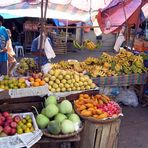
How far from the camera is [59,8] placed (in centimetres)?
793

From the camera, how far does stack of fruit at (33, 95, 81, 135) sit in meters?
3.70

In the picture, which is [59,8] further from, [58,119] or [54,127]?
[54,127]

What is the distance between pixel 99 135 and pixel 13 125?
1210mm

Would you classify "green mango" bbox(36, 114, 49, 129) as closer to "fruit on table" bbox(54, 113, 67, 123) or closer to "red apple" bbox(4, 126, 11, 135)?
"fruit on table" bbox(54, 113, 67, 123)

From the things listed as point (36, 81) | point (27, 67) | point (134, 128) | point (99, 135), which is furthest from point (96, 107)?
point (27, 67)

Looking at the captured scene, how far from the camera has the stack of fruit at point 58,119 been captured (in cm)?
370

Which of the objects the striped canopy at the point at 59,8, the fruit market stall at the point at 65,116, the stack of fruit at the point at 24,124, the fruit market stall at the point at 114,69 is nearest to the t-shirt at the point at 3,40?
the striped canopy at the point at 59,8

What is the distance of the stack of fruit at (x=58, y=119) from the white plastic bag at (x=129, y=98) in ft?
9.24

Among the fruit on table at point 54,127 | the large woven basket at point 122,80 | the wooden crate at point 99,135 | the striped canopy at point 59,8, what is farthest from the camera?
the striped canopy at point 59,8

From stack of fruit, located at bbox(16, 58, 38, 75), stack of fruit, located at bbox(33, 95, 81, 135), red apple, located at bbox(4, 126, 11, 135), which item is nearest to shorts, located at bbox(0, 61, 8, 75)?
stack of fruit, located at bbox(16, 58, 38, 75)

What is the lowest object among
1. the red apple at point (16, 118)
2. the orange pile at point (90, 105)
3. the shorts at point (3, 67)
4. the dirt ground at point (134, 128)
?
the dirt ground at point (134, 128)

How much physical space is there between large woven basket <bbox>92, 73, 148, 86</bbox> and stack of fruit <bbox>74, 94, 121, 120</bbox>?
1522 millimetres

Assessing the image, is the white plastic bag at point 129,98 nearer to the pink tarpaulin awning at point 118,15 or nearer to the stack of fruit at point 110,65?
the stack of fruit at point 110,65

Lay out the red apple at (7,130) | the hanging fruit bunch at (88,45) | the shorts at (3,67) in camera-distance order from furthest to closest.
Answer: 1. the hanging fruit bunch at (88,45)
2. the shorts at (3,67)
3. the red apple at (7,130)
